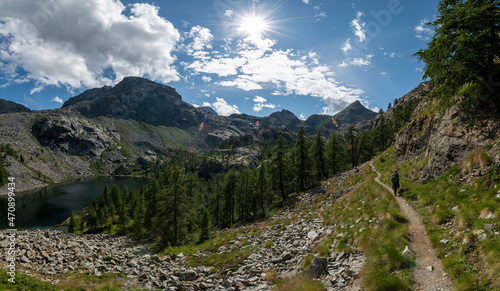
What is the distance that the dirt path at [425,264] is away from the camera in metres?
7.38

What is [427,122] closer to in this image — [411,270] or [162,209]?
[411,270]

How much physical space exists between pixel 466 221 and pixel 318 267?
659 cm

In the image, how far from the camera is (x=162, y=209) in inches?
1489

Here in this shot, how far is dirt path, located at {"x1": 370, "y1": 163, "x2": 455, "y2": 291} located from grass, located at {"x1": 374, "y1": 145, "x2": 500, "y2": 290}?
0.82 ft

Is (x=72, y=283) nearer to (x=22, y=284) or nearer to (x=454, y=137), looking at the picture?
(x=22, y=284)

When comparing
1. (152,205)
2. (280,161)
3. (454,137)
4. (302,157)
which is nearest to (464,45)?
(454,137)

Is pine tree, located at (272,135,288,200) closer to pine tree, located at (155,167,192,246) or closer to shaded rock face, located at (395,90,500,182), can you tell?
pine tree, located at (155,167,192,246)

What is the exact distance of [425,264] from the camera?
28.0ft

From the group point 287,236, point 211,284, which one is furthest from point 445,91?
point 211,284

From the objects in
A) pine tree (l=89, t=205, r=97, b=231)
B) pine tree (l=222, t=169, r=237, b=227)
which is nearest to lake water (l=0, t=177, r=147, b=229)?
pine tree (l=89, t=205, r=97, b=231)

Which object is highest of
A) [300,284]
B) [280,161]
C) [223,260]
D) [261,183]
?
[280,161]

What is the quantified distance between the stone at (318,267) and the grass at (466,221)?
190 inches

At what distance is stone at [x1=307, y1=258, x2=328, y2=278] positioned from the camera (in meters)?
11.0

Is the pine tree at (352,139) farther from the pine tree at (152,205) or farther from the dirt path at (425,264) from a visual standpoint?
the dirt path at (425,264)
